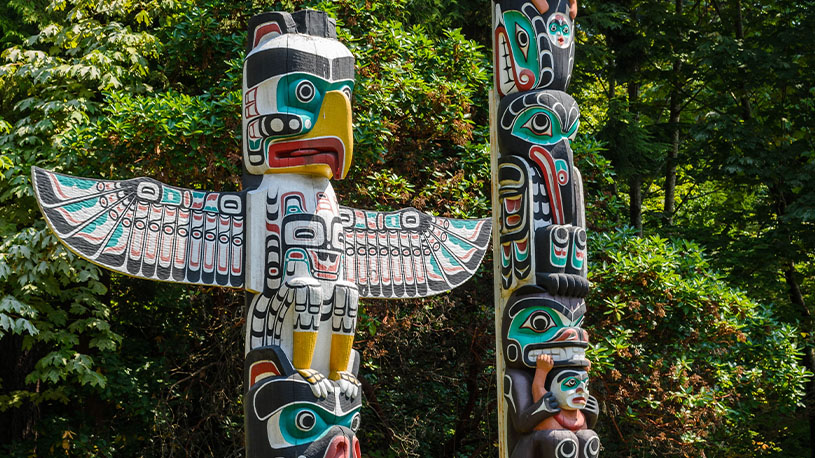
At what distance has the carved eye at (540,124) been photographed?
6.55 metres

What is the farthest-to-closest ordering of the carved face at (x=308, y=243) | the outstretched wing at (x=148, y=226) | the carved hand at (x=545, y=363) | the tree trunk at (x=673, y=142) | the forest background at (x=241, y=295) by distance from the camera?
A: 1. the tree trunk at (x=673, y=142)
2. the forest background at (x=241, y=295)
3. the carved hand at (x=545, y=363)
4. the carved face at (x=308, y=243)
5. the outstretched wing at (x=148, y=226)

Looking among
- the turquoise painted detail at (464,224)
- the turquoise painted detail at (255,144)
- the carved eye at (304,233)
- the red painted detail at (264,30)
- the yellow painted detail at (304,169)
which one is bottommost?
the carved eye at (304,233)

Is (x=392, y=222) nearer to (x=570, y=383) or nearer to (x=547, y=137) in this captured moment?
(x=547, y=137)

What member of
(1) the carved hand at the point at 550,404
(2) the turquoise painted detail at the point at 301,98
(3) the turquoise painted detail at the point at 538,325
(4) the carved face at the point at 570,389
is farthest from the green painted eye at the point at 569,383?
(2) the turquoise painted detail at the point at 301,98

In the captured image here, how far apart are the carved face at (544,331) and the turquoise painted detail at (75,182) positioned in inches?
117

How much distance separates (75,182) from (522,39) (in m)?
3.61

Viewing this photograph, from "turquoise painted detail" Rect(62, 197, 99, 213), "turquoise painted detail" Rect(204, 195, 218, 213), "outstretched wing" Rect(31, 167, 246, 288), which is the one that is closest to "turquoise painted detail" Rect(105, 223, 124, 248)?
"outstretched wing" Rect(31, 167, 246, 288)

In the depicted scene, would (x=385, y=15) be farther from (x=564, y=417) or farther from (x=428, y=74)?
(x=564, y=417)

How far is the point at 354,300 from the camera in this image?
5402mm

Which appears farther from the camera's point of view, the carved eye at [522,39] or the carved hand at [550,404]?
the carved eye at [522,39]

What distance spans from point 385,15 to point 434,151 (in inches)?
70.4

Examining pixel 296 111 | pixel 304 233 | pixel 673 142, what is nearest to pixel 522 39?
pixel 296 111

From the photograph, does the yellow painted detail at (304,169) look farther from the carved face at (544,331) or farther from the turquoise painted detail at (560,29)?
the turquoise painted detail at (560,29)

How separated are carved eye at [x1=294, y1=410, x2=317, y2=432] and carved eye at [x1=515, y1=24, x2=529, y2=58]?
3.39 metres
